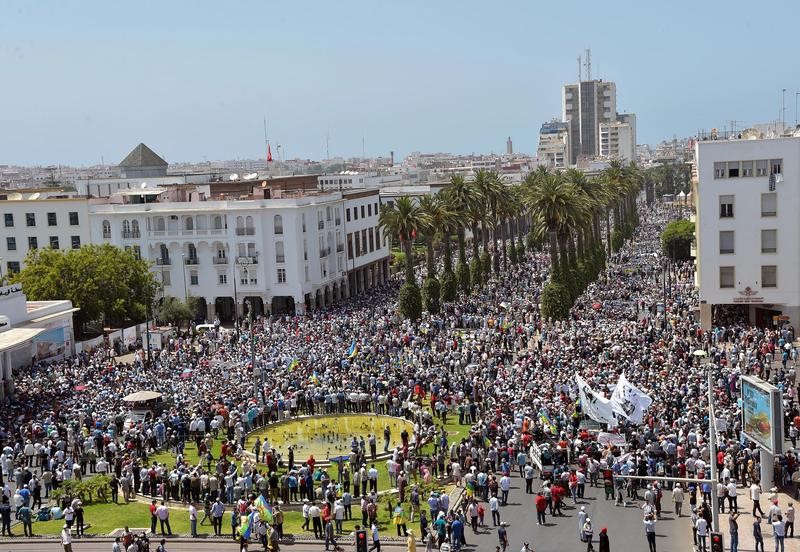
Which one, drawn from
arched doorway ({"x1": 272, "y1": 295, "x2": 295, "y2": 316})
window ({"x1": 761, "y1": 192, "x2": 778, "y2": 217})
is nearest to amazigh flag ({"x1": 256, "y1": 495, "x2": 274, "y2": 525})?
window ({"x1": 761, "y1": 192, "x2": 778, "y2": 217})

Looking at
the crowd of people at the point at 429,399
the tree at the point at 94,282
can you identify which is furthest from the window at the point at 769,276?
the tree at the point at 94,282

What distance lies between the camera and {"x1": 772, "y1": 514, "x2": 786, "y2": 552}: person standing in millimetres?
25938

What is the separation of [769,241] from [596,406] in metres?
27.4

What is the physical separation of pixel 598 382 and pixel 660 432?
6834 millimetres

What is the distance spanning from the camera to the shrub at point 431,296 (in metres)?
70.7

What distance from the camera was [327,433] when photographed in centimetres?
4153

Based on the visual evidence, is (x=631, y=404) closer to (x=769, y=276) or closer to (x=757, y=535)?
(x=757, y=535)

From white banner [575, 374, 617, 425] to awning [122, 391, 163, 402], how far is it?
1737 cm

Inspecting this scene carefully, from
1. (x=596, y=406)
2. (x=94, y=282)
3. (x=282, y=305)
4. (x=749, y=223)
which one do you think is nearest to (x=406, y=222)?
(x=282, y=305)

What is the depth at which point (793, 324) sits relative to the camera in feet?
194

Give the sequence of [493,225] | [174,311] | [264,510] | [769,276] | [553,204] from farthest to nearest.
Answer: [493,225] → [174,311] → [553,204] → [769,276] → [264,510]

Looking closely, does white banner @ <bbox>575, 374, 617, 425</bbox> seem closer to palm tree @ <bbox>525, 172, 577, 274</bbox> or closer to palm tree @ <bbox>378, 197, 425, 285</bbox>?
palm tree @ <bbox>525, 172, 577, 274</bbox>

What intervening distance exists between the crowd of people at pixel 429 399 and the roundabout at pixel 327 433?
30.7 inches

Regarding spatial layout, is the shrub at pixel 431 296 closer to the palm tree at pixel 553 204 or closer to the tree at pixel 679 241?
the palm tree at pixel 553 204
